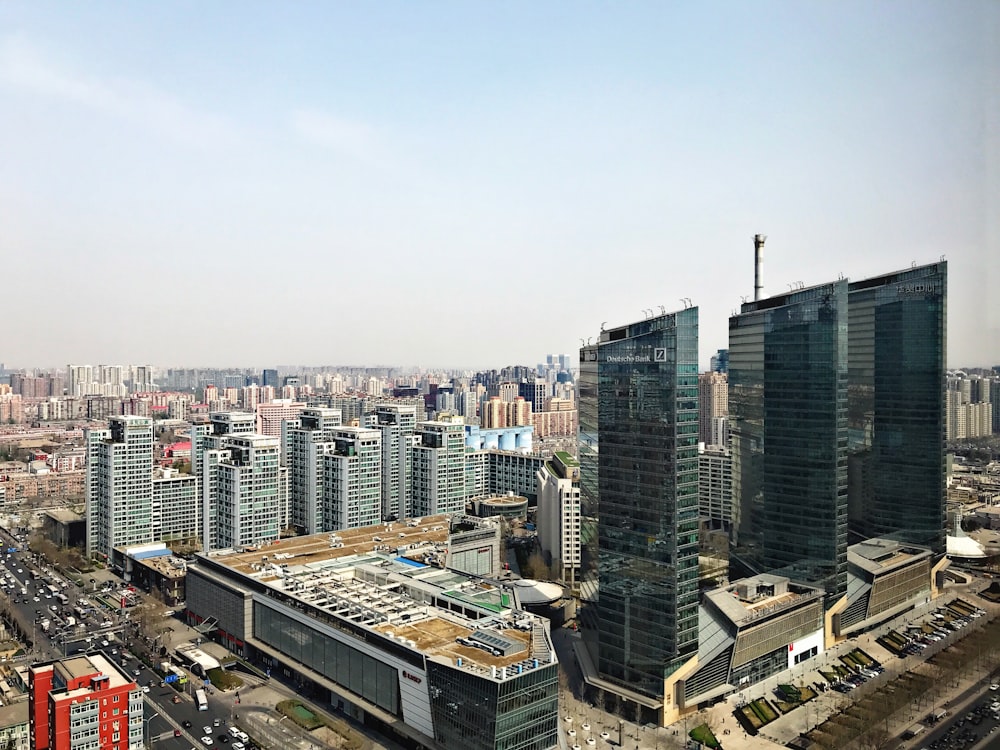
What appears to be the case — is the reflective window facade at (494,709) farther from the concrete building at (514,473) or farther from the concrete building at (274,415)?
the concrete building at (274,415)

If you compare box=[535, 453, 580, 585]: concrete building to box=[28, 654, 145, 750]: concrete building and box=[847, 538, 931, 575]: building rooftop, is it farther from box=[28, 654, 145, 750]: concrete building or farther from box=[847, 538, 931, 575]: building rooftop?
box=[28, 654, 145, 750]: concrete building

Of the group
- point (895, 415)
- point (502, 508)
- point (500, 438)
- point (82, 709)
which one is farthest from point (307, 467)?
point (895, 415)

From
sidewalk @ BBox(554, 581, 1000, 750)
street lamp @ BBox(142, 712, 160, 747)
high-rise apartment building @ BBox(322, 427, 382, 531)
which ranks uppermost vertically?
high-rise apartment building @ BBox(322, 427, 382, 531)

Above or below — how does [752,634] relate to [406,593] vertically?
below

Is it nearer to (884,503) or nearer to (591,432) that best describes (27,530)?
(591,432)

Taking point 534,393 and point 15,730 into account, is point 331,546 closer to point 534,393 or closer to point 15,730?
point 15,730

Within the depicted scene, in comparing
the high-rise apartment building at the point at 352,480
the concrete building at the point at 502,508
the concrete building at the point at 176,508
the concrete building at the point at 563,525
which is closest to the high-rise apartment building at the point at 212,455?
the concrete building at the point at 176,508

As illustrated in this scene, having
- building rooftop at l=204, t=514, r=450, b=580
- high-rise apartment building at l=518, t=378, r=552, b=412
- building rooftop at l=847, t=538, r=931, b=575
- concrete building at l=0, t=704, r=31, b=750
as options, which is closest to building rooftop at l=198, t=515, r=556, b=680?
building rooftop at l=204, t=514, r=450, b=580

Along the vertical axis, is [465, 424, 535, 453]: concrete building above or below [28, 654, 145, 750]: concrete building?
above
